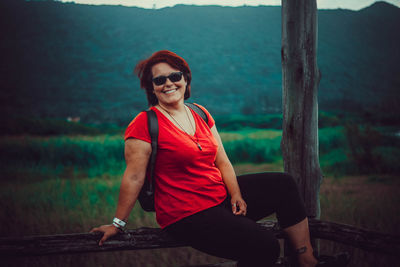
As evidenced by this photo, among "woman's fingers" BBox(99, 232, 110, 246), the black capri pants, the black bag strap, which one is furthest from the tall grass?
the black capri pants

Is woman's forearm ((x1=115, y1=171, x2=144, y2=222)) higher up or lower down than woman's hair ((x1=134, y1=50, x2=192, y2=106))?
lower down

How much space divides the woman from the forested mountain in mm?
6407

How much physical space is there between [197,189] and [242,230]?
36 centimetres

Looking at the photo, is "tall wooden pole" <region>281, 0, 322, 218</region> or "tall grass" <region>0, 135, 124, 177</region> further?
"tall grass" <region>0, 135, 124, 177</region>

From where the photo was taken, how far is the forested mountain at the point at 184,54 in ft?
23.9

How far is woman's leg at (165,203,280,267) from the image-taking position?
1.53 m

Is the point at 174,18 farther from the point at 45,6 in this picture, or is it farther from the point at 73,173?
the point at 73,173

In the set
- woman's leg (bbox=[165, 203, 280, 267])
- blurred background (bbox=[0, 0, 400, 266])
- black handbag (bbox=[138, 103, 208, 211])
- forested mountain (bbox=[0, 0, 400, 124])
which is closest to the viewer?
woman's leg (bbox=[165, 203, 280, 267])

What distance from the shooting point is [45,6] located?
8.29 meters

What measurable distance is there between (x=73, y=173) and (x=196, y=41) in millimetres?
6167

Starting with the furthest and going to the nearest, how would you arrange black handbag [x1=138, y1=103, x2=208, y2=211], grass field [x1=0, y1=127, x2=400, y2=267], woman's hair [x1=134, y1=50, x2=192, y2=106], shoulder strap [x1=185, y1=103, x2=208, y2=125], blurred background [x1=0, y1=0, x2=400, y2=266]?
1. blurred background [x1=0, y1=0, x2=400, y2=266]
2. grass field [x1=0, y1=127, x2=400, y2=267]
3. shoulder strap [x1=185, y1=103, x2=208, y2=125]
4. woman's hair [x1=134, y1=50, x2=192, y2=106]
5. black handbag [x1=138, y1=103, x2=208, y2=211]

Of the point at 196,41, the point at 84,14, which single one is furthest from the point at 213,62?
the point at 84,14

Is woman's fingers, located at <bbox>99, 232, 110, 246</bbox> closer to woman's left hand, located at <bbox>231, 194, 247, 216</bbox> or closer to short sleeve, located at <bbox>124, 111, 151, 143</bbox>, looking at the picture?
short sleeve, located at <bbox>124, 111, 151, 143</bbox>

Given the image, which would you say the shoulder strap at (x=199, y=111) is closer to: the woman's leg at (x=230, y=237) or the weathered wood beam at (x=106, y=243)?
the woman's leg at (x=230, y=237)
